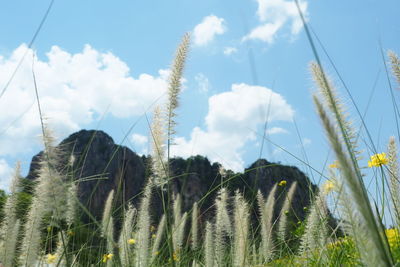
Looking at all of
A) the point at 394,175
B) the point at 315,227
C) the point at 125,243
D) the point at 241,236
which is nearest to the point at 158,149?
the point at 241,236

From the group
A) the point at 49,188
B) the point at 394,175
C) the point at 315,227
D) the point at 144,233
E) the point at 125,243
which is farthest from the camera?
the point at 144,233

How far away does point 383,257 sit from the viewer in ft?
2.30

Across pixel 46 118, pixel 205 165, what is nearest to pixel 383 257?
pixel 46 118

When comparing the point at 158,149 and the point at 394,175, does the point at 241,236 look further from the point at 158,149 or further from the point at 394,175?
the point at 394,175

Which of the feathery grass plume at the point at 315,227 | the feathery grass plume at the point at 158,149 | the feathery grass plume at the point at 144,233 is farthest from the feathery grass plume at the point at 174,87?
the feathery grass plume at the point at 315,227

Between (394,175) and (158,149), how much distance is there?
46.8 inches

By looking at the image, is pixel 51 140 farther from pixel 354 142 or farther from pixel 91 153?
pixel 91 153

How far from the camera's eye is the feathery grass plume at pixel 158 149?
7.09 feet

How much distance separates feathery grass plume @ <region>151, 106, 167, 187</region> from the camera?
2.16 meters

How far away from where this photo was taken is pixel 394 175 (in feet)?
6.15

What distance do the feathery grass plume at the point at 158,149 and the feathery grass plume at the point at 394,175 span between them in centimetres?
112

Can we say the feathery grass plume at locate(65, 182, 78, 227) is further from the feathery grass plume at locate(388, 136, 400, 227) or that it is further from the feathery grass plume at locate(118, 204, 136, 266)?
the feathery grass plume at locate(388, 136, 400, 227)

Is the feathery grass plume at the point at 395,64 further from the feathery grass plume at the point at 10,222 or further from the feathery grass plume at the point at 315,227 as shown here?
the feathery grass plume at the point at 10,222

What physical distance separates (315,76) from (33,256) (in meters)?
1.72
